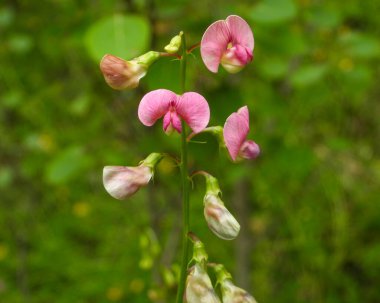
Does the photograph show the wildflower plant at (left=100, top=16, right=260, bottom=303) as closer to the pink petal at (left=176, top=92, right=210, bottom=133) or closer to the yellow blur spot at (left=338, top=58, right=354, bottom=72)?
the pink petal at (left=176, top=92, right=210, bottom=133)

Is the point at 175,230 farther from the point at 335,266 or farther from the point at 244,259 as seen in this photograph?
the point at 335,266

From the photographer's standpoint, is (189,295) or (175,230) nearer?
(189,295)

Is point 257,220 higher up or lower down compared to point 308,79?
lower down

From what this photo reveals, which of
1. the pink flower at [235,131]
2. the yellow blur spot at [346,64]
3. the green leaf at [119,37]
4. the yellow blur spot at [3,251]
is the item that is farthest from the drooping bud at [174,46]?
the yellow blur spot at [3,251]

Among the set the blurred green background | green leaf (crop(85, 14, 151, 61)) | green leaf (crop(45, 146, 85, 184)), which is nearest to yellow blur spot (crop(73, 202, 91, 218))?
the blurred green background

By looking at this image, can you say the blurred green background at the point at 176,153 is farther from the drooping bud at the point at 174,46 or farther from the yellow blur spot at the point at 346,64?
the drooping bud at the point at 174,46

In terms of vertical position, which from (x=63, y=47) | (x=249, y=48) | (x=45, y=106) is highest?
(x=249, y=48)

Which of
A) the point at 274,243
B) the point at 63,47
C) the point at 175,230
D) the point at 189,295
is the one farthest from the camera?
the point at 274,243

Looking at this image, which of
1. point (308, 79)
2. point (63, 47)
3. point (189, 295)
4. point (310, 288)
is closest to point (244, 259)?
point (310, 288)
